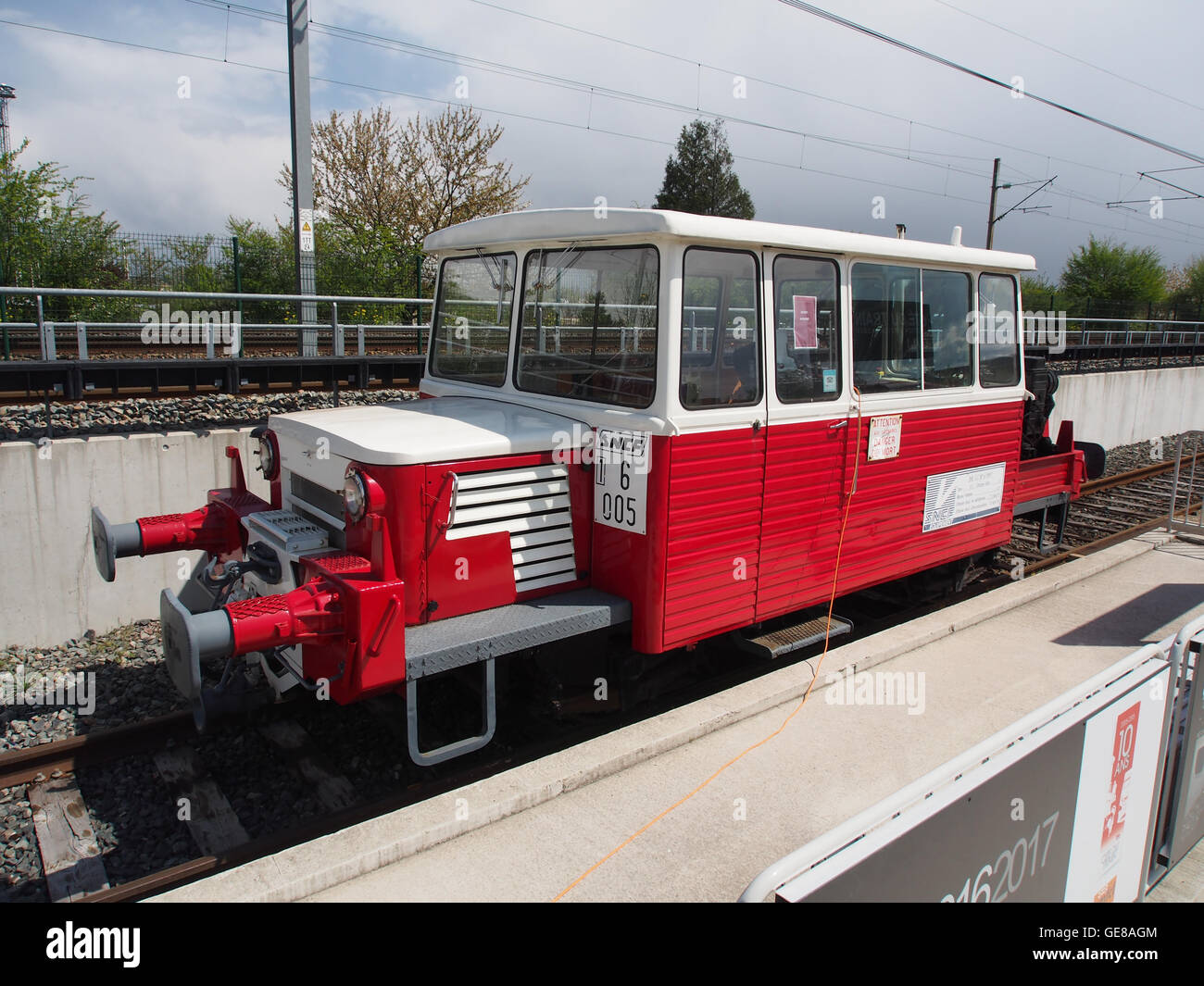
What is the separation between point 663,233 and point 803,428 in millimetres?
1476

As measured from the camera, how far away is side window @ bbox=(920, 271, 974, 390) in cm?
568

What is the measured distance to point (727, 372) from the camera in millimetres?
4453

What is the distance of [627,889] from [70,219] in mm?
14571

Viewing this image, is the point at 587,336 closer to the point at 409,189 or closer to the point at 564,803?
the point at 564,803

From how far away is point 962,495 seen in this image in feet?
20.5

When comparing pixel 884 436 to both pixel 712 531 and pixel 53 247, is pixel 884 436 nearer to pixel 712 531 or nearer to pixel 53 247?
pixel 712 531

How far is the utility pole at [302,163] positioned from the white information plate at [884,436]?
790 cm

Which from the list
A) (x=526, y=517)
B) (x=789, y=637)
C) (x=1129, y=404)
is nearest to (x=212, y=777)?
(x=526, y=517)

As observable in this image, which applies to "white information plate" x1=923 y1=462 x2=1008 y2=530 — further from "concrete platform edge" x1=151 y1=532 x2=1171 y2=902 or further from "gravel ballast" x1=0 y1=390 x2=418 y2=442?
"gravel ballast" x1=0 y1=390 x2=418 y2=442

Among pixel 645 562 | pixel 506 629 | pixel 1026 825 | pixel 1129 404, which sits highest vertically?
pixel 1129 404

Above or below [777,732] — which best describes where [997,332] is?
above

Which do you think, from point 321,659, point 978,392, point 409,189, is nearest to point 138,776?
point 321,659

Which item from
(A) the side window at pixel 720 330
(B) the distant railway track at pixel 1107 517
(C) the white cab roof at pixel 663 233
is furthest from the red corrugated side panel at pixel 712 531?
(B) the distant railway track at pixel 1107 517

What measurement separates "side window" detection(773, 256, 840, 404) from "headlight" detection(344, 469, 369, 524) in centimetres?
232
